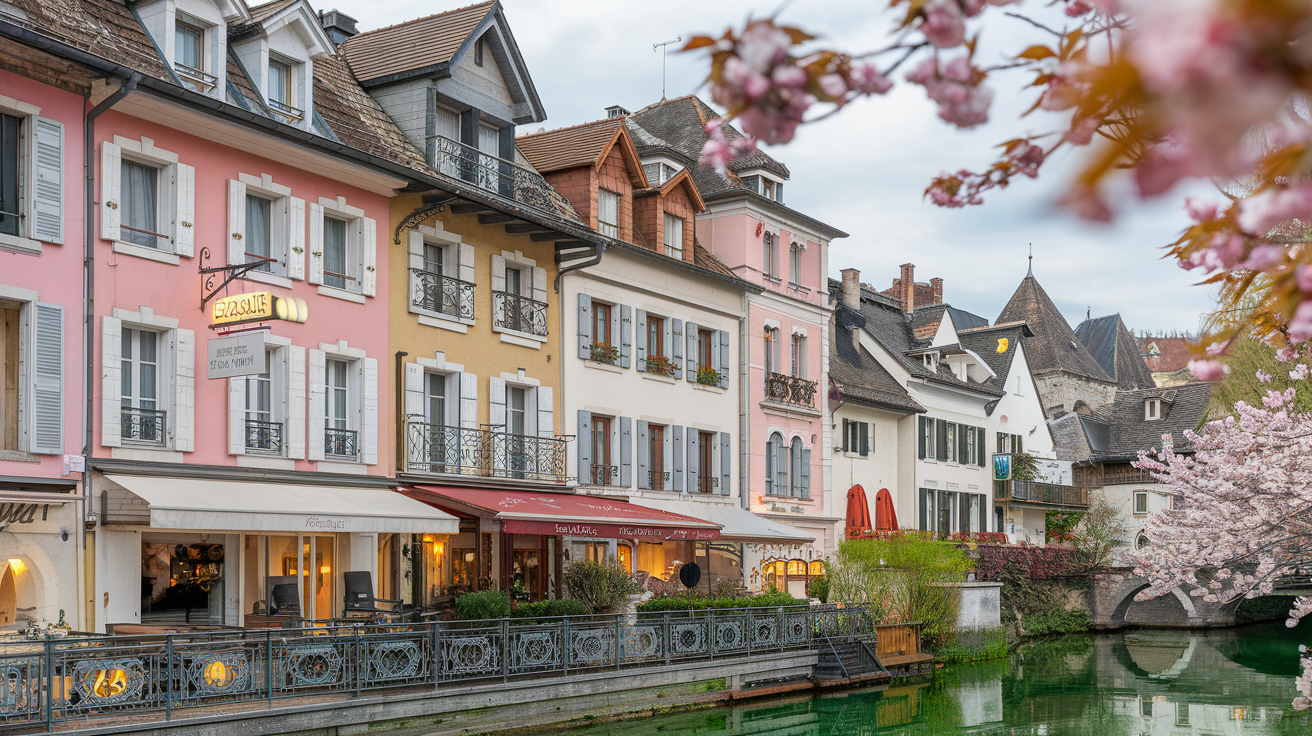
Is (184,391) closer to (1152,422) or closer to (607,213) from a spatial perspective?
(607,213)

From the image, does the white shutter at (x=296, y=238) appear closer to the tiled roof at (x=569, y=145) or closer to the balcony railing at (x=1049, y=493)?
the tiled roof at (x=569, y=145)

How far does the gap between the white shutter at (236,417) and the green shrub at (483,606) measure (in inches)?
155

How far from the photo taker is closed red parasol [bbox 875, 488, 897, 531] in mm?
38625

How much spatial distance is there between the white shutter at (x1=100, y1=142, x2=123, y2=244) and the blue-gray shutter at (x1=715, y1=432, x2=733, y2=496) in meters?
16.5

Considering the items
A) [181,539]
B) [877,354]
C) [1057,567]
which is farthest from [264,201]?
[1057,567]

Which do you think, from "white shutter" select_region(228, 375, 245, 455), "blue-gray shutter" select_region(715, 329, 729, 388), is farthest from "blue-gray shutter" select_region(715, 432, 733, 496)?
"white shutter" select_region(228, 375, 245, 455)

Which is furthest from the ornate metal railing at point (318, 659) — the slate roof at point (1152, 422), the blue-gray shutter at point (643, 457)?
the slate roof at point (1152, 422)

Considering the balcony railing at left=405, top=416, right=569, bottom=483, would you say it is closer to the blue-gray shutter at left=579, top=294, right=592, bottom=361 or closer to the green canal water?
the blue-gray shutter at left=579, top=294, right=592, bottom=361

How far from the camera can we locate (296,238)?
20.6 meters

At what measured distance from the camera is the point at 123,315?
1773 cm

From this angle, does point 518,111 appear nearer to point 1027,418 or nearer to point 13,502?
point 13,502

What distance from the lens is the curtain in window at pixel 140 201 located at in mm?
18172

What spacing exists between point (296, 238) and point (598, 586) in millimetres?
8025

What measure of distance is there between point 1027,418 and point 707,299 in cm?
2373
